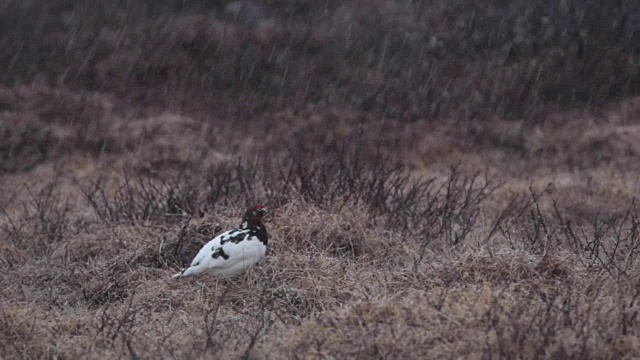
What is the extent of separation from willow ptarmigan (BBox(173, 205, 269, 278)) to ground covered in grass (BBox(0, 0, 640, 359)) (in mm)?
149

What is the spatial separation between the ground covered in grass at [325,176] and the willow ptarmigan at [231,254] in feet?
0.49

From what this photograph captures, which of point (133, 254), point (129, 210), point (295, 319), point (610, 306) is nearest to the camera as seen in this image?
point (610, 306)

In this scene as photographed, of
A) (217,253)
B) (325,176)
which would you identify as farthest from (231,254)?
(325,176)

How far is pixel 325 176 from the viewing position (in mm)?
7250

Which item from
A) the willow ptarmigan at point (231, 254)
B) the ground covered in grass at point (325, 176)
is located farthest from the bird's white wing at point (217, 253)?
the ground covered in grass at point (325, 176)

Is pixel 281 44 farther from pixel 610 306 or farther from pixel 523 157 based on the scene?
pixel 610 306

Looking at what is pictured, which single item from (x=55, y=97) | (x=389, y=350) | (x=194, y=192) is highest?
(x=389, y=350)

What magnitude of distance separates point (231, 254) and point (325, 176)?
215cm

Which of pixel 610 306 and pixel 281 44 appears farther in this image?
pixel 281 44

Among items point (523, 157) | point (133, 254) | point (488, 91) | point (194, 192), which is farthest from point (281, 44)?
point (133, 254)

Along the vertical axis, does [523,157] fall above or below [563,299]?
below

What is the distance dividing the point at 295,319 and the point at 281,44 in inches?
573

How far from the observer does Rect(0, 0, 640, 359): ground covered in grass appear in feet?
14.6

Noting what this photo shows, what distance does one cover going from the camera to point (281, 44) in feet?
61.7
